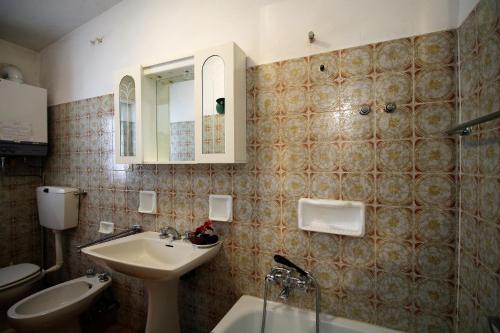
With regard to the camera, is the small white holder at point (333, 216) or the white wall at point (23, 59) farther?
the white wall at point (23, 59)

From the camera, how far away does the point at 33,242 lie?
2.00 m

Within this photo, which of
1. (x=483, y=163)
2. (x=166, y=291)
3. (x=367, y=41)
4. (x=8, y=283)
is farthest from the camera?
(x=8, y=283)

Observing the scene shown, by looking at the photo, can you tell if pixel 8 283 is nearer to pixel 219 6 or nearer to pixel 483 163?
pixel 219 6

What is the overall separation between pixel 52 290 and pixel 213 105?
65.5 inches

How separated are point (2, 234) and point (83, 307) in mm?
1244

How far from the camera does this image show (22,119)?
5.74ft

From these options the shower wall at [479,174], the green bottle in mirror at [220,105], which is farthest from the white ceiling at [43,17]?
the shower wall at [479,174]

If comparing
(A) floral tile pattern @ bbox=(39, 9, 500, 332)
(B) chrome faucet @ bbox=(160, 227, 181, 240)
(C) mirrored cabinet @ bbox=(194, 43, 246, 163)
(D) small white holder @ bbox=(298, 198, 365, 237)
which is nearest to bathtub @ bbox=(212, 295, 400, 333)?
(A) floral tile pattern @ bbox=(39, 9, 500, 332)

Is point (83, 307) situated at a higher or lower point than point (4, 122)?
lower

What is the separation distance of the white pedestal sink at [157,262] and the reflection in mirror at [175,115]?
0.55 m

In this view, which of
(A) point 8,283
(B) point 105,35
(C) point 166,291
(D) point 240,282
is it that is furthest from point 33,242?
(D) point 240,282

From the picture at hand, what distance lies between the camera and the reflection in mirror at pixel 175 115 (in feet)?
4.40

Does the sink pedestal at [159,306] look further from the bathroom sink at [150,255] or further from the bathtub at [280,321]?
the bathtub at [280,321]

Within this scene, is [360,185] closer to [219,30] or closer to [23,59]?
[219,30]
